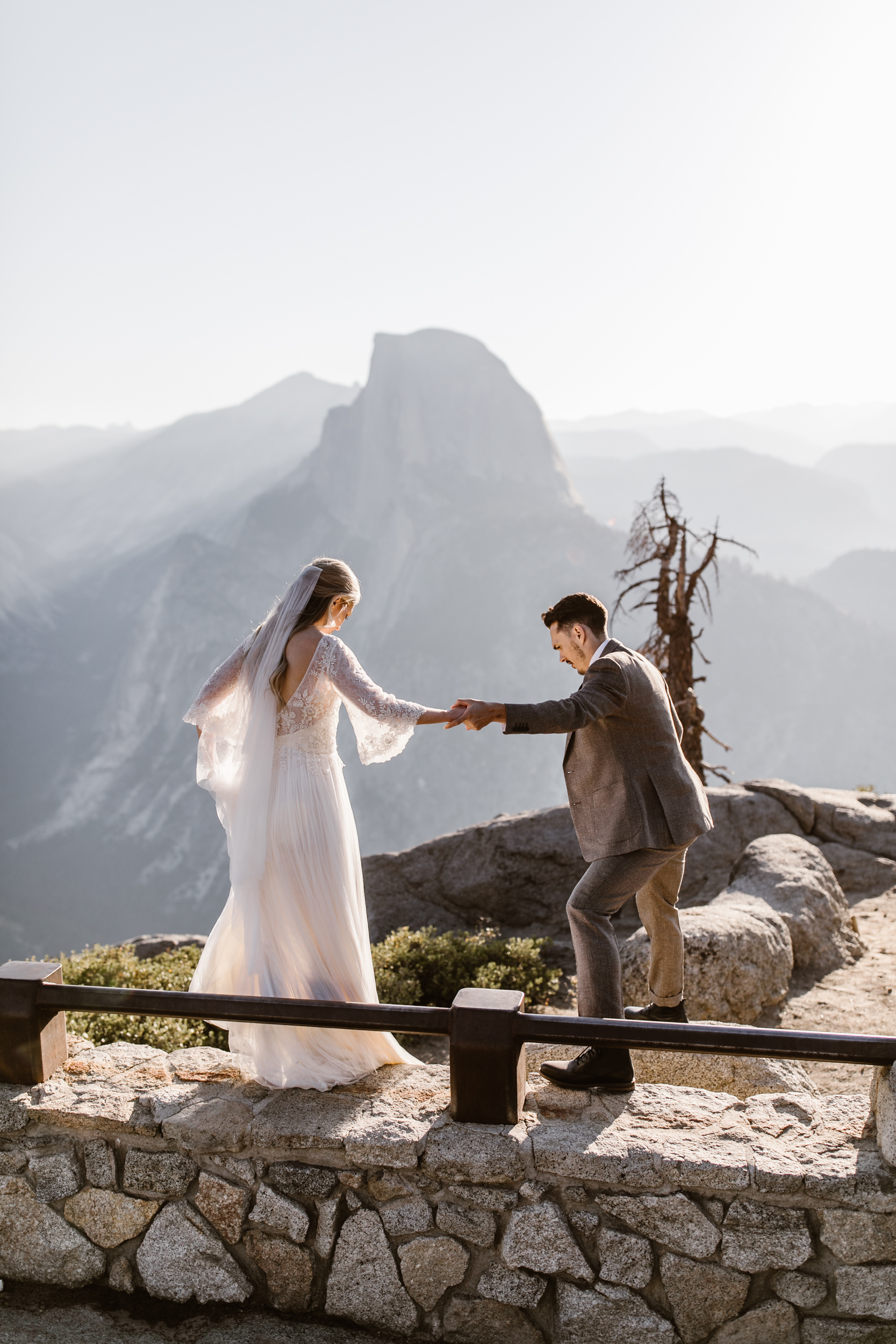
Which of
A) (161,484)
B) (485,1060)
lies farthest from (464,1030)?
(161,484)

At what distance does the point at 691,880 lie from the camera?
8422 mm

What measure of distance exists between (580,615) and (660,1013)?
1837 mm

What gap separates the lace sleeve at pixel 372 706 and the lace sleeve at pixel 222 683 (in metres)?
0.40

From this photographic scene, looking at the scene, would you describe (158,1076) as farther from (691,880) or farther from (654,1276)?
(691,880)

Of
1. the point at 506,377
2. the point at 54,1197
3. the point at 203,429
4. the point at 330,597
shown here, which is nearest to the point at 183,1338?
the point at 54,1197

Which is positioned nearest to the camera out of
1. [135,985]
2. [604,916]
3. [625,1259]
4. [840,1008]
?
[625,1259]

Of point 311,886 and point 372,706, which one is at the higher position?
point 372,706

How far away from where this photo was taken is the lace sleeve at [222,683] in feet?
12.0

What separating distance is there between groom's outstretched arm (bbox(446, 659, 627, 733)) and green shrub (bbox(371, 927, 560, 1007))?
3.50m

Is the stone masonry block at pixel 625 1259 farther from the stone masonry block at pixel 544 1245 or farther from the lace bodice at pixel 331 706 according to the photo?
the lace bodice at pixel 331 706

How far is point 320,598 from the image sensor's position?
12.0ft

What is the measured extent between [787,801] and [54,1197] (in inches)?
315

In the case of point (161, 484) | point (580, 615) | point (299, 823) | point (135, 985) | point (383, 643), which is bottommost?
point (383, 643)

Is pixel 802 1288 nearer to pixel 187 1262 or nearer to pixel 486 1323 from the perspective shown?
pixel 486 1323
